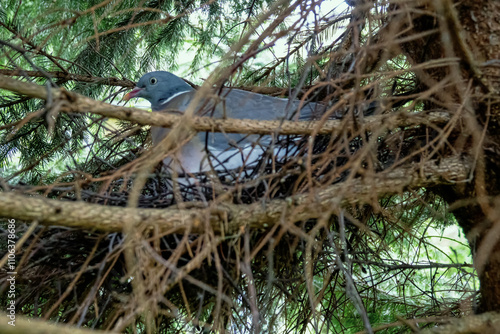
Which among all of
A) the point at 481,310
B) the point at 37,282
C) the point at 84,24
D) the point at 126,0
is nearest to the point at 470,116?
the point at 481,310

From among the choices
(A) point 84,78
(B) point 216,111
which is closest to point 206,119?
(B) point 216,111

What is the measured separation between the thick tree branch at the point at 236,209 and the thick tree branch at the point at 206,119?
0.16 m

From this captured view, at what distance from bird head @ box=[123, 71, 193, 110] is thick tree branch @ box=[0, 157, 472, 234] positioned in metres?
1.47

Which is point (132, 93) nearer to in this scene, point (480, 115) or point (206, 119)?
point (206, 119)

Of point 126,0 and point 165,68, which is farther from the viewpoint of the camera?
point 165,68

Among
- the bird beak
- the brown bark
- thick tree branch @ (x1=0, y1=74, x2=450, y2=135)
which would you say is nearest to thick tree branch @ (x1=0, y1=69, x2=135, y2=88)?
the bird beak

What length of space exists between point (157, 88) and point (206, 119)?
4.82 ft

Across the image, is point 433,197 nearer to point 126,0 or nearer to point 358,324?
point 358,324

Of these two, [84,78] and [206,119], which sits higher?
[84,78]

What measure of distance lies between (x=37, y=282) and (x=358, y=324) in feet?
4.73

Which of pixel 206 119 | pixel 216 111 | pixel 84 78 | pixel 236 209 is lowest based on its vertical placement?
pixel 236 209

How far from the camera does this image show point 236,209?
5.04ft

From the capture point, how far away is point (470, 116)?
175cm

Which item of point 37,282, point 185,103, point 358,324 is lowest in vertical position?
point 358,324
